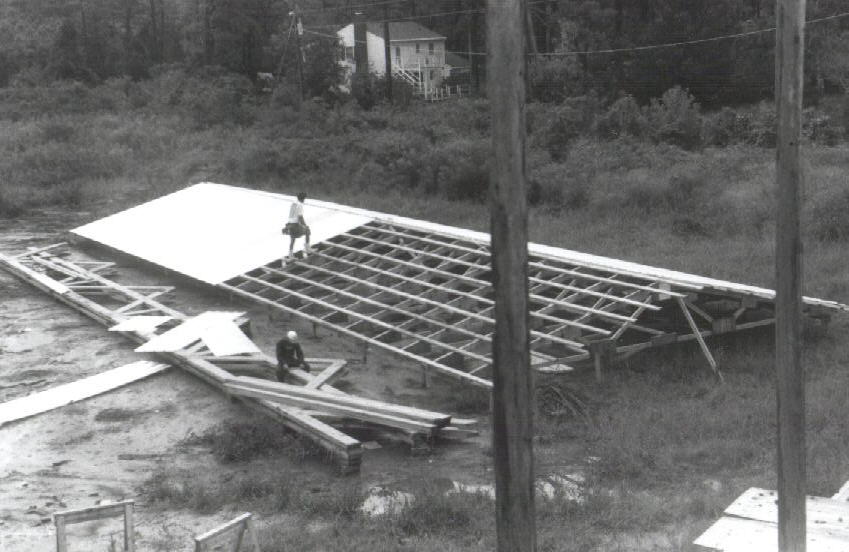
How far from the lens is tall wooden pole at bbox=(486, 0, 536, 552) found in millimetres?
5578

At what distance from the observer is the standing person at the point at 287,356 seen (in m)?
13.9

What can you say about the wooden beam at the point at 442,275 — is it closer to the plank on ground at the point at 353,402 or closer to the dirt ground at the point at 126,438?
the dirt ground at the point at 126,438

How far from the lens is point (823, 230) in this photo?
1973 cm

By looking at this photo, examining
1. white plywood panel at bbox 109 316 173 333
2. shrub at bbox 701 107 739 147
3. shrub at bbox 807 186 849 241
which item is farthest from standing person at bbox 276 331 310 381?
shrub at bbox 701 107 739 147

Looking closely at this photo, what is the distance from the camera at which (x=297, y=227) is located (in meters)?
18.3

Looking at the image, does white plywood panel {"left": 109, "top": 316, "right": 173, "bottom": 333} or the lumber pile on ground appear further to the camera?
white plywood panel {"left": 109, "top": 316, "right": 173, "bottom": 333}

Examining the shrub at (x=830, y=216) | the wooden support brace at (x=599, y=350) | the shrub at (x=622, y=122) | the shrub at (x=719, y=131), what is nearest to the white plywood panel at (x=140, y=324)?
the wooden support brace at (x=599, y=350)

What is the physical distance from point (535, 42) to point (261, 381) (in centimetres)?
2941

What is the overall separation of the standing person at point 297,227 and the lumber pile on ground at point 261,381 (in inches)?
90.0

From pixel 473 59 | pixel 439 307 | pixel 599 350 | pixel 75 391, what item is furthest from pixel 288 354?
pixel 473 59

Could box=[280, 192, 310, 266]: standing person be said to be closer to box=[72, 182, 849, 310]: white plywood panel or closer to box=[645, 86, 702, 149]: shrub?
box=[72, 182, 849, 310]: white plywood panel

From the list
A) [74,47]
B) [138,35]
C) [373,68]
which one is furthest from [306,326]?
[138,35]

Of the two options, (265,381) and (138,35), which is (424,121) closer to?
(265,381)

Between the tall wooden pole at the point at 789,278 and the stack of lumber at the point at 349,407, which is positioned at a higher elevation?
the tall wooden pole at the point at 789,278
